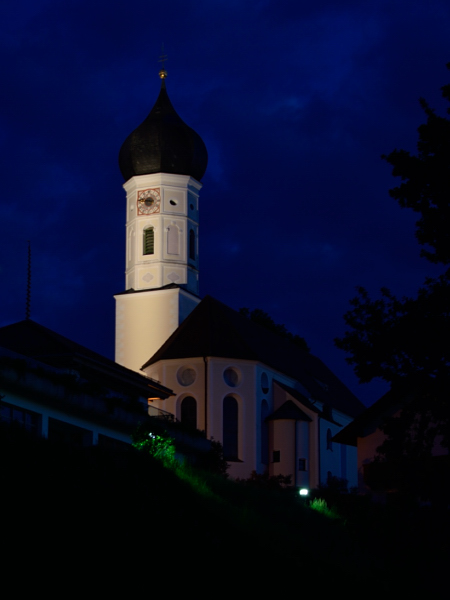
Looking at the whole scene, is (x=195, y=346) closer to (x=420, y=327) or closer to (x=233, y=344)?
(x=233, y=344)

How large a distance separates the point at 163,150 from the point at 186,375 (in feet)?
47.2

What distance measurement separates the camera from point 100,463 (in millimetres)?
22250

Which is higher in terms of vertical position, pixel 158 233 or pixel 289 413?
pixel 158 233

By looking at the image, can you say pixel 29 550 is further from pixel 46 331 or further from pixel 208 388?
pixel 208 388

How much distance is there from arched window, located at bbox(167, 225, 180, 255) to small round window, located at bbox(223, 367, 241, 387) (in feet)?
29.5

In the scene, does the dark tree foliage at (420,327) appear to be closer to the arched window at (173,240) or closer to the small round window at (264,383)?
the small round window at (264,383)

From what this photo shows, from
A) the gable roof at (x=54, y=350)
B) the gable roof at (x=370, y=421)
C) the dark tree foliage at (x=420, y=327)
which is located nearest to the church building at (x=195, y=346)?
the gable roof at (x=54, y=350)

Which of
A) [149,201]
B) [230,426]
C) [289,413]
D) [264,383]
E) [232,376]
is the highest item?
[149,201]

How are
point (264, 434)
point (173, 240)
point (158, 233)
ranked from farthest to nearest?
1. point (173, 240)
2. point (158, 233)
3. point (264, 434)

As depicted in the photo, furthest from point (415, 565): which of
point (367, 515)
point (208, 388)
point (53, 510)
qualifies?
point (208, 388)

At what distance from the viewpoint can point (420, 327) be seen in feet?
92.2

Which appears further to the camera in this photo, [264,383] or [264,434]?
[264,383]

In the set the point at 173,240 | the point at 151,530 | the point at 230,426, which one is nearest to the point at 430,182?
the point at 151,530

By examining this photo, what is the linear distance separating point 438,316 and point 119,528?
12.4 meters
